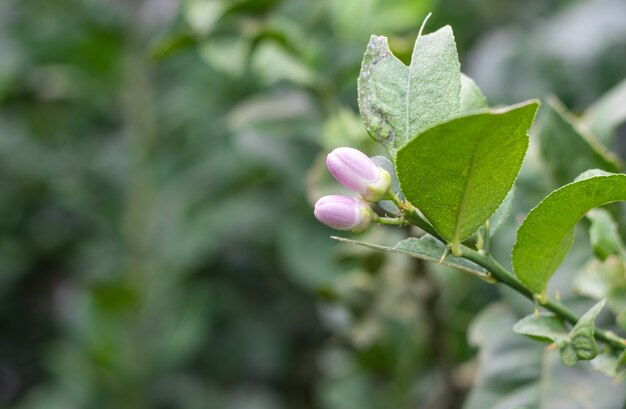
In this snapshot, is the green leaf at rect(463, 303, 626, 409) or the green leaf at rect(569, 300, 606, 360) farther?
the green leaf at rect(463, 303, 626, 409)

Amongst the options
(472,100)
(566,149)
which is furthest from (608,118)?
(472,100)

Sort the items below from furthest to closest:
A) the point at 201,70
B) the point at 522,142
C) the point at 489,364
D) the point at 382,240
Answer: the point at 201,70 < the point at 382,240 < the point at 489,364 < the point at 522,142

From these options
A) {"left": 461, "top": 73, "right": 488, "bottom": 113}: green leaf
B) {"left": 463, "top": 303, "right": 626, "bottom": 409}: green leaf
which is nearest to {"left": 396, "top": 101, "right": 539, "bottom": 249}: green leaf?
{"left": 461, "top": 73, "right": 488, "bottom": 113}: green leaf

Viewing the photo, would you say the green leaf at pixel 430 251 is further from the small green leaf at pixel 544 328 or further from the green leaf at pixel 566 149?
the green leaf at pixel 566 149

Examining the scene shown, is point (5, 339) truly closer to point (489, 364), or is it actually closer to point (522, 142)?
point (489, 364)

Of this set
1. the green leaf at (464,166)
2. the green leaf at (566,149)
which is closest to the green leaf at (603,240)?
the green leaf at (566,149)

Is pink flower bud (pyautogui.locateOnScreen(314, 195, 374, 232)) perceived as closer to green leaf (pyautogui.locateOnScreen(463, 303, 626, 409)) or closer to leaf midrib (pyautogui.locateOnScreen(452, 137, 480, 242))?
leaf midrib (pyautogui.locateOnScreen(452, 137, 480, 242))

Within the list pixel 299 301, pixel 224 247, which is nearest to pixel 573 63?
pixel 299 301
